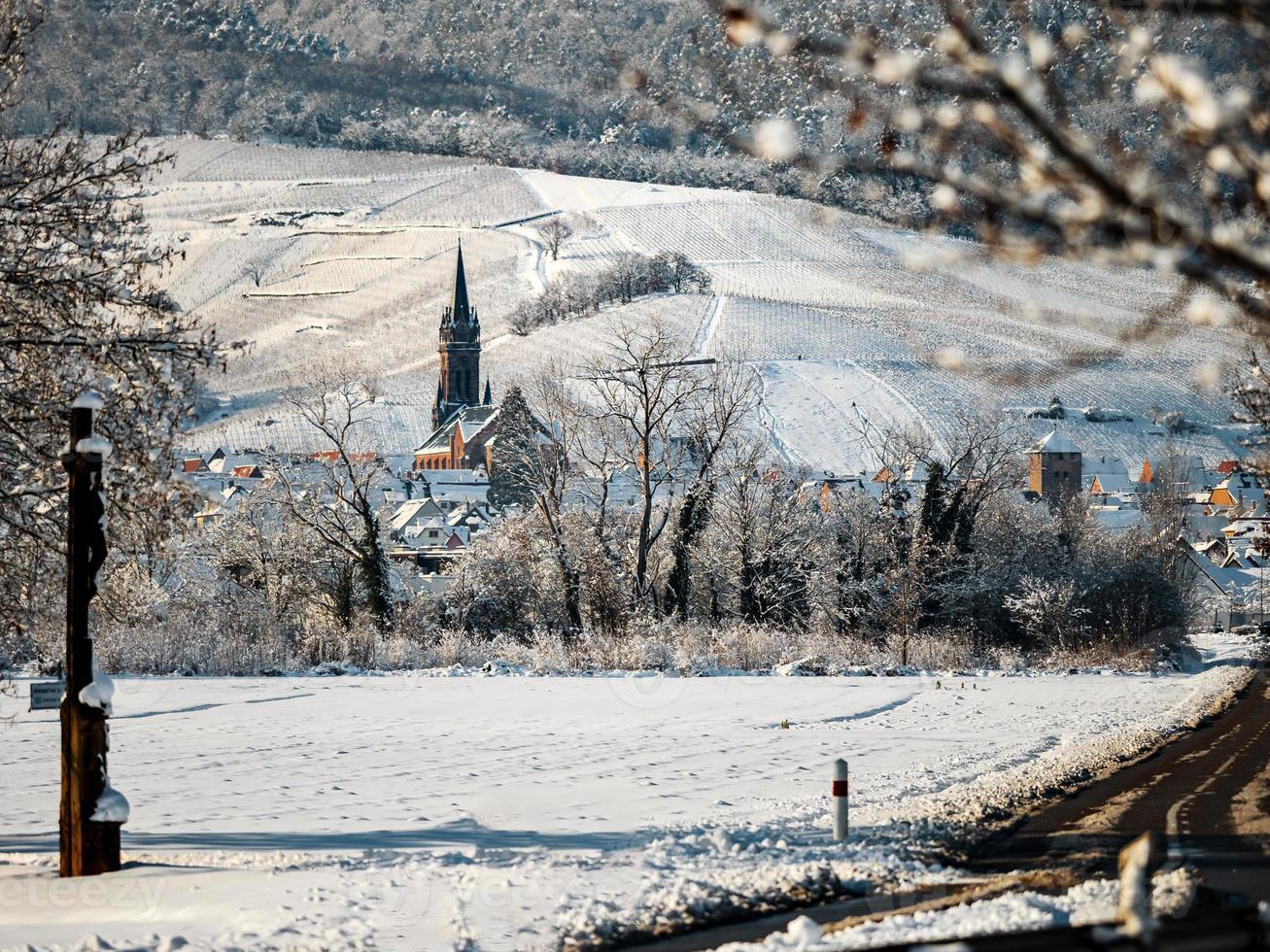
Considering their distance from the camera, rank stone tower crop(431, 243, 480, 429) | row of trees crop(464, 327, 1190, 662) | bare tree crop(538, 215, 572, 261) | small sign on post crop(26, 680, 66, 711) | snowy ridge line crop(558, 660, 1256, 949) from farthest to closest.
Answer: bare tree crop(538, 215, 572, 261), stone tower crop(431, 243, 480, 429), row of trees crop(464, 327, 1190, 662), small sign on post crop(26, 680, 66, 711), snowy ridge line crop(558, 660, 1256, 949)

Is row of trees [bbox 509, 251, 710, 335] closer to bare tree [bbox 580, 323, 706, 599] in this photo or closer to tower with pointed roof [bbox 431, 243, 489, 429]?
tower with pointed roof [bbox 431, 243, 489, 429]

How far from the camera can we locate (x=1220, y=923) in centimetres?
417

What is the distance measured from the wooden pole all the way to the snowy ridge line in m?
4.03

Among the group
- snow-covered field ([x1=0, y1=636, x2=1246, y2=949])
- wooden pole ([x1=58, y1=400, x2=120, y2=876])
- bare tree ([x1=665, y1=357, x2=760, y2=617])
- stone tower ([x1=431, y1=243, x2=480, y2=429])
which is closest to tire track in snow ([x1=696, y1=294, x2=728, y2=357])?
stone tower ([x1=431, y1=243, x2=480, y2=429])

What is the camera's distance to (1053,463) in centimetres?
10919

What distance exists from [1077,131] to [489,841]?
33.9 ft

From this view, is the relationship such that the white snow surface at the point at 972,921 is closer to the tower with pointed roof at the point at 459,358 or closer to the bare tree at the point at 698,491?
the bare tree at the point at 698,491

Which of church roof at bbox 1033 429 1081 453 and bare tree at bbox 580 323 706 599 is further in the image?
church roof at bbox 1033 429 1081 453

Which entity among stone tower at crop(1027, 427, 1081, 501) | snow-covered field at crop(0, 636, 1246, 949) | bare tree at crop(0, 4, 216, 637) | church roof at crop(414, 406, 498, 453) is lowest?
snow-covered field at crop(0, 636, 1246, 949)

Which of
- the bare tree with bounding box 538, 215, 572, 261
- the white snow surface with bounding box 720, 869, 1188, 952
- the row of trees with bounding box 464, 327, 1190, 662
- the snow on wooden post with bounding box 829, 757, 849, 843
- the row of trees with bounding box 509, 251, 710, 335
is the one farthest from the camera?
the bare tree with bounding box 538, 215, 572, 261

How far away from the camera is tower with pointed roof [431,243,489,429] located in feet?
524

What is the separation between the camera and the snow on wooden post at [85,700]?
10.5m

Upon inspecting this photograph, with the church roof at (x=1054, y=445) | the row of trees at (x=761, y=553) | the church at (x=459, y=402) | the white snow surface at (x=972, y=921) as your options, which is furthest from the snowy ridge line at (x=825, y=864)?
the church at (x=459, y=402)

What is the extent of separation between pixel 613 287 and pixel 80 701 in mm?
151287
